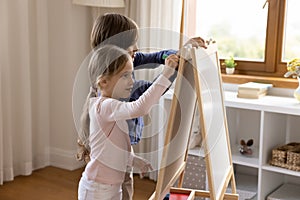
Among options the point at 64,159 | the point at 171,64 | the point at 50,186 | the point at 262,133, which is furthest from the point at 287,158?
the point at 64,159

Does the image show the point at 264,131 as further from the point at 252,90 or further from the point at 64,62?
the point at 64,62

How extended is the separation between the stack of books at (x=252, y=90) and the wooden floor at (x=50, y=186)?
910 millimetres

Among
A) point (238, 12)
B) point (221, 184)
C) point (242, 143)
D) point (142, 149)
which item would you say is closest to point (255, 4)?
point (238, 12)

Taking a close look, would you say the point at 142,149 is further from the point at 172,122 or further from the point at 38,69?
the point at 172,122

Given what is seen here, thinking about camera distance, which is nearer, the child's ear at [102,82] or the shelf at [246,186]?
the child's ear at [102,82]

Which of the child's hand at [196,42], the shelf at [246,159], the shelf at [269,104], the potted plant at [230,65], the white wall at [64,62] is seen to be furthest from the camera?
the white wall at [64,62]

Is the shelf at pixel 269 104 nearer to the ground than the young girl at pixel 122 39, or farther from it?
nearer to the ground

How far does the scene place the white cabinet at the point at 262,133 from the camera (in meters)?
2.79

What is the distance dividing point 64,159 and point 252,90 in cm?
159

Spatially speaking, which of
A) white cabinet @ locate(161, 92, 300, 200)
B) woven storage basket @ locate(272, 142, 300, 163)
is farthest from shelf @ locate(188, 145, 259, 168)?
woven storage basket @ locate(272, 142, 300, 163)

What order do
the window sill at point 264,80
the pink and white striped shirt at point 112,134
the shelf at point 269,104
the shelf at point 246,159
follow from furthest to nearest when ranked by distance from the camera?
the window sill at point 264,80, the shelf at point 246,159, the shelf at point 269,104, the pink and white striped shirt at point 112,134

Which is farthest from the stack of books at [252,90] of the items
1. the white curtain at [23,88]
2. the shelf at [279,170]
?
the white curtain at [23,88]

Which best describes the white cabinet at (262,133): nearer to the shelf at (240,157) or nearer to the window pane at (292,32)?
the shelf at (240,157)

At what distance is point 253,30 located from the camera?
329cm
